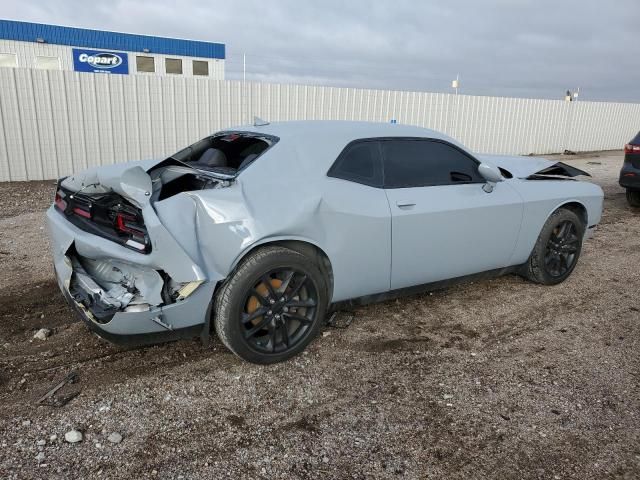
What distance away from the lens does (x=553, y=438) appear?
2670 millimetres

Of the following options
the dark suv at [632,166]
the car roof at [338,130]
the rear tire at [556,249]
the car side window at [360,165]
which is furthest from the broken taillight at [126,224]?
the dark suv at [632,166]

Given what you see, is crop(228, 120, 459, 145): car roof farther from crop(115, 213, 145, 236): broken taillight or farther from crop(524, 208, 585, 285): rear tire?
crop(524, 208, 585, 285): rear tire

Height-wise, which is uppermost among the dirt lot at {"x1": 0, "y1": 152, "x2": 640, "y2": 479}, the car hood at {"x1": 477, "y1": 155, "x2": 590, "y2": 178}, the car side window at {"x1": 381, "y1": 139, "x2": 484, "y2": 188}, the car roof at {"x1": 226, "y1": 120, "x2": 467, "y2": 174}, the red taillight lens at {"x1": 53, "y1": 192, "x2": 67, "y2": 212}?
the car roof at {"x1": 226, "y1": 120, "x2": 467, "y2": 174}

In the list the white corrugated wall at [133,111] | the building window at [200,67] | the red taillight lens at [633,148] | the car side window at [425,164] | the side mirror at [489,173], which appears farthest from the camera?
the building window at [200,67]

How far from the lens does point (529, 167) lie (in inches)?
189

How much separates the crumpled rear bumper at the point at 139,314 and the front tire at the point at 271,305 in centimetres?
13

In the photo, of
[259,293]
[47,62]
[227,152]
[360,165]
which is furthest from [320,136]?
[47,62]

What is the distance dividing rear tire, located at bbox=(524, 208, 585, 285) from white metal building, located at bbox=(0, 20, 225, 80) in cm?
1656

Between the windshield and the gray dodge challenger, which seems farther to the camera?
the windshield

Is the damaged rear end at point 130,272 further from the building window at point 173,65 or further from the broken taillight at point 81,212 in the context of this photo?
the building window at point 173,65

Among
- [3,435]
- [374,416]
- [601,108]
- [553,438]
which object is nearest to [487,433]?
[553,438]

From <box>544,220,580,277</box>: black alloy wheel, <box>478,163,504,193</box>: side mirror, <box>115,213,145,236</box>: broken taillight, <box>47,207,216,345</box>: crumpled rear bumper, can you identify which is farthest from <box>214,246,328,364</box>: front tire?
<box>544,220,580,277</box>: black alloy wheel

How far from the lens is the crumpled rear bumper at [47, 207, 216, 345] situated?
284 centimetres

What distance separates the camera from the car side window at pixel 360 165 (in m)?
3.49
